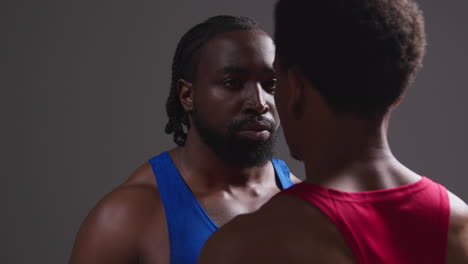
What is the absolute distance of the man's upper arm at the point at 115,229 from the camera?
166cm

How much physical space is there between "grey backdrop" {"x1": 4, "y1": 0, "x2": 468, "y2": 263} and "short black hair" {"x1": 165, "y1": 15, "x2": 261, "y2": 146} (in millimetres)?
996

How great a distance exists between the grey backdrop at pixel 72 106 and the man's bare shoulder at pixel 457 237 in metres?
2.10

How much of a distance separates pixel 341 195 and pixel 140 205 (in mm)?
903

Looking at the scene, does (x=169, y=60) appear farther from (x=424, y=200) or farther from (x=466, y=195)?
(x=424, y=200)

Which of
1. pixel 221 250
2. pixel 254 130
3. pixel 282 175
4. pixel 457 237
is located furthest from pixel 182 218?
pixel 457 237

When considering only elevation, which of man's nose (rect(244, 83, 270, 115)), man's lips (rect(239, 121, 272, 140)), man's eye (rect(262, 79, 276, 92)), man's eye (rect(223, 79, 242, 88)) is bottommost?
man's lips (rect(239, 121, 272, 140))

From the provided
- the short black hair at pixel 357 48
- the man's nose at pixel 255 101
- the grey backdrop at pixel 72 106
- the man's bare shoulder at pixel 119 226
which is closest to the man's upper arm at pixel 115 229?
the man's bare shoulder at pixel 119 226

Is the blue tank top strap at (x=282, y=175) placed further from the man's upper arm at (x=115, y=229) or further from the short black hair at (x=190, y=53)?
the man's upper arm at (x=115, y=229)

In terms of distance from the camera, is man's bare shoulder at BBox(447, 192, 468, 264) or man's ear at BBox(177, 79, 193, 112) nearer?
man's bare shoulder at BBox(447, 192, 468, 264)

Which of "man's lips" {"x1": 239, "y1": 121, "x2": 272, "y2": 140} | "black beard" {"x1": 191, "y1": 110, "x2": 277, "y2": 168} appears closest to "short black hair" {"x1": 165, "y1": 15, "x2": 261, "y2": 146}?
"black beard" {"x1": 191, "y1": 110, "x2": 277, "y2": 168}

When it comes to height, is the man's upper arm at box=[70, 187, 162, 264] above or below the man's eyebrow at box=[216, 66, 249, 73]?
below

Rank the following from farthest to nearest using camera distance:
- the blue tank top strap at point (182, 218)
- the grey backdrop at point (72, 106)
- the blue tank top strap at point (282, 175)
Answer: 1. the grey backdrop at point (72, 106)
2. the blue tank top strap at point (282, 175)
3. the blue tank top strap at point (182, 218)

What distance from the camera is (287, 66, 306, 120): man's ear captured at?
3.29 feet

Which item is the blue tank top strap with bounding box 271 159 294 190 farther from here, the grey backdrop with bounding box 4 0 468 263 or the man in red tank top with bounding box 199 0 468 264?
the grey backdrop with bounding box 4 0 468 263
